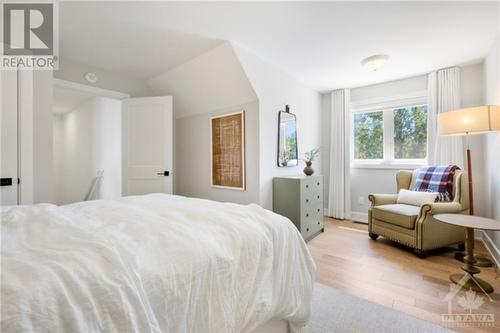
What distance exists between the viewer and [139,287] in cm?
64

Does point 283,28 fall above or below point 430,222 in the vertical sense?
above

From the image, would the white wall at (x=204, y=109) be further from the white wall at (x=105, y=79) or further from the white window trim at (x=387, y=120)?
the white window trim at (x=387, y=120)

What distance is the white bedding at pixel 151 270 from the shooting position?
0.54 meters

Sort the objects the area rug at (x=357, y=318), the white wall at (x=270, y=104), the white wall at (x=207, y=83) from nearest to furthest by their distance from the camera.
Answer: the area rug at (x=357, y=318) < the white wall at (x=207, y=83) < the white wall at (x=270, y=104)

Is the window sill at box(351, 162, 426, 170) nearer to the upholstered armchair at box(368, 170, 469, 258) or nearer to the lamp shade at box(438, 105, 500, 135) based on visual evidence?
the upholstered armchair at box(368, 170, 469, 258)

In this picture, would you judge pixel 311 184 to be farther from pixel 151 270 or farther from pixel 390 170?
pixel 151 270

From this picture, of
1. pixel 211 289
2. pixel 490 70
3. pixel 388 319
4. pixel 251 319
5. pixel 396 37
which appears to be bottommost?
pixel 388 319

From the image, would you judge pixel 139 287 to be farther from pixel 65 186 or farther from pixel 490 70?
pixel 65 186

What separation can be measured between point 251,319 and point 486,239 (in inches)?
134

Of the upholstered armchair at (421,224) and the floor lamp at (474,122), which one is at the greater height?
the floor lamp at (474,122)

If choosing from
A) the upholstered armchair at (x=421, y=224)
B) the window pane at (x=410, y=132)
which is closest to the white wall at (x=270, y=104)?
the upholstered armchair at (x=421, y=224)

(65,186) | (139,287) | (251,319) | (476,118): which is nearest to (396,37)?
(476,118)

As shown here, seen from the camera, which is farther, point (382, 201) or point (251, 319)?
point (382, 201)

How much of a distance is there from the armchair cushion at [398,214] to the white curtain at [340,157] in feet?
3.61
